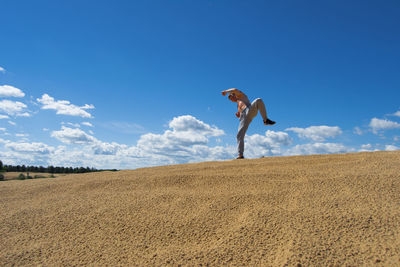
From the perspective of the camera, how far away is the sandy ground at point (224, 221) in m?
2.74

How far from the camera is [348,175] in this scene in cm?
454

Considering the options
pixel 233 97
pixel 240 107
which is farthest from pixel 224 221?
pixel 233 97

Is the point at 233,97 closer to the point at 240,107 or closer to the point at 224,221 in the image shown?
the point at 240,107

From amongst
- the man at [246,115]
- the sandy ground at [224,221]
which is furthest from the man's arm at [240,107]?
the sandy ground at [224,221]

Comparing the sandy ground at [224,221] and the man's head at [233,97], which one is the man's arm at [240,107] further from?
the sandy ground at [224,221]

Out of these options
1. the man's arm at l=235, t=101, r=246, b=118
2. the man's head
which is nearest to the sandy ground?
the man's arm at l=235, t=101, r=246, b=118

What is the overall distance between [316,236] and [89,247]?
2650mm

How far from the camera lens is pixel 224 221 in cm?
346

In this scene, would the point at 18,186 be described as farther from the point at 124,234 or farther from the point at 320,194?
the point at 320,194

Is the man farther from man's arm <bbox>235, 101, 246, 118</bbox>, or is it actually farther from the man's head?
the man's head

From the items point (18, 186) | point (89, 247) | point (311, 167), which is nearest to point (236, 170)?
point (311, 167)

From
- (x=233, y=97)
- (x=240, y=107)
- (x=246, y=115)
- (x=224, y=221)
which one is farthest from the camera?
(x=233, y=97)

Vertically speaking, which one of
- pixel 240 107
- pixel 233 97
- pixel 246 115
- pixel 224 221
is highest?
pixel 233 97

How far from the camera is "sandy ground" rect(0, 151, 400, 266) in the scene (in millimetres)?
2742
